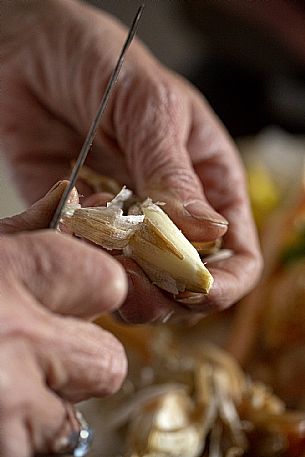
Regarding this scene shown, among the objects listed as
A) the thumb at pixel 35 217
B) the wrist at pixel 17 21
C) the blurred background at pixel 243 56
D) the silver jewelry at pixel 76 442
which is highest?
the wrist at pixel 17 21

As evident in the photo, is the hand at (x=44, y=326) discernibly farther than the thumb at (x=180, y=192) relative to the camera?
No

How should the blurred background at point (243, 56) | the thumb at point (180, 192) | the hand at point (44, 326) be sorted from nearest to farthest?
the hand at point (44, 326)
the thumb at point (180, 192)
the blurred background at point (243, 56)

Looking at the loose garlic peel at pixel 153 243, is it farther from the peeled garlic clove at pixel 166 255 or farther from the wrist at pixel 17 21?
the wrist at pixel 17 21

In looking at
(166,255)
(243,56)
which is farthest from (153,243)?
(243,56)

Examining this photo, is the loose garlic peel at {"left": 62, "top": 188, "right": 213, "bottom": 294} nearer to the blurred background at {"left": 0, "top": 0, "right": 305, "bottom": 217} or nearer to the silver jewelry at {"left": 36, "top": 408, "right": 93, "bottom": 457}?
the silver jewelry at {"left": 36, "top": 408, "right": 93, "bottom": 457}

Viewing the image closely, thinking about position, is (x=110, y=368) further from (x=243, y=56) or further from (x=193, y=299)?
(x=243, y=56)

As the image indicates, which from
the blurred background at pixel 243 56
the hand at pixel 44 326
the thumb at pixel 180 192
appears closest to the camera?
the hand at pixel 44 326

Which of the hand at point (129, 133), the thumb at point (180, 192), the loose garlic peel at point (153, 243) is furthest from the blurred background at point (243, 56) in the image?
the loose garlic peel at point (153, 243)
